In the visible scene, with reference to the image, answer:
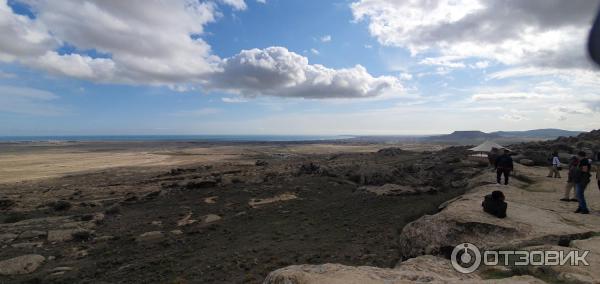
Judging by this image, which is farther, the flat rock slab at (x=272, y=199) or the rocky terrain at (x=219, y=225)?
the flat rock slab at (x=272, y=199)

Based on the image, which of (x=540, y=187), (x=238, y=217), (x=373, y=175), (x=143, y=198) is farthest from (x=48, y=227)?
(x=540, y=187)

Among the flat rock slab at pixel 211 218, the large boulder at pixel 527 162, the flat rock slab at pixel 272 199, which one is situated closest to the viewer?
the flat rock slab at pixel 211 218

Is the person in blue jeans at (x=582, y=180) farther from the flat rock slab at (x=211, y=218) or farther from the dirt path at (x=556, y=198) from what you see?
the flat rock slab at (x=211, y=218)

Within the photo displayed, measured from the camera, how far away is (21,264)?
14.8 metres

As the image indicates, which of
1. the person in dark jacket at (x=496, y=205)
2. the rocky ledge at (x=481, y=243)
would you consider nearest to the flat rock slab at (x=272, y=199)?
the rocky ledge at (x=481, y=243)

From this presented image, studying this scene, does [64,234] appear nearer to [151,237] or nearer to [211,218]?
[151,237]

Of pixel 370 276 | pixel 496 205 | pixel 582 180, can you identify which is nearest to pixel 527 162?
pixel 582 180

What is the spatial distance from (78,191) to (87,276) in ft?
84.3

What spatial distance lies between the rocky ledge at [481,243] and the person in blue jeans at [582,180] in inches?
14.2

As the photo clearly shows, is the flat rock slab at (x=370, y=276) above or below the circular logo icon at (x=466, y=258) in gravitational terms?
above

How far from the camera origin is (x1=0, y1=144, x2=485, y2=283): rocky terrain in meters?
14.2

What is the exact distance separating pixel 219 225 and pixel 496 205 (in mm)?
14976

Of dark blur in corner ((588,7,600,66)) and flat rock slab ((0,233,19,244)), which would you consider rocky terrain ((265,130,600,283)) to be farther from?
flat rock slab ((0,233,19,244))

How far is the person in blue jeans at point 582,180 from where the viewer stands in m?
12.6
